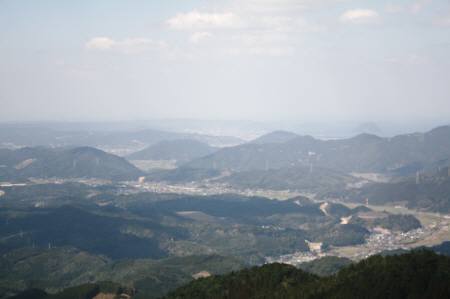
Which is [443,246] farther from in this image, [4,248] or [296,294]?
[4,248]

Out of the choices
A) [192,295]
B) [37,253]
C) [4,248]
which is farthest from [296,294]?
[4,248]

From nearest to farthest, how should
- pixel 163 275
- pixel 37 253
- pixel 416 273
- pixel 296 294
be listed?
pixel 416 273, pixel 296 294, pixel 163 275, pixel 37 253

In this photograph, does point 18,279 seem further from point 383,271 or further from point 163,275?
point 383,271

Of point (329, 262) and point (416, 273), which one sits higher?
point (416, 273)

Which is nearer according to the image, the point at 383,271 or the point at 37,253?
the point at 383,271

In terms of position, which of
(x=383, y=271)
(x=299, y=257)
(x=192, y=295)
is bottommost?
(x=299, y=257)

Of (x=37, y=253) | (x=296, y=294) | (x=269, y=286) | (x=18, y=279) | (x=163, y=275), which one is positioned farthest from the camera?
(x=37, y=253)
